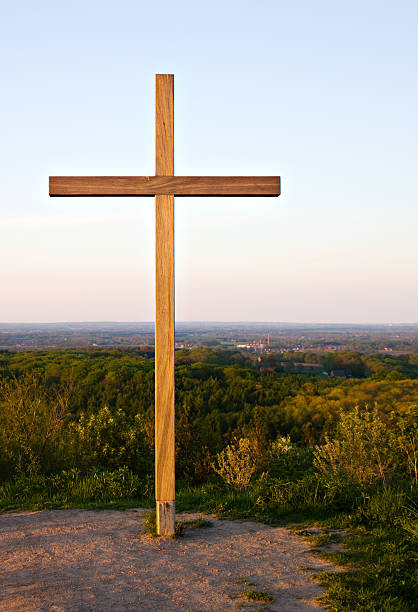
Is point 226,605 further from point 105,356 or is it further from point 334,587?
point 105,356

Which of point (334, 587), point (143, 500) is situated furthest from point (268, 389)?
point (334, 587)

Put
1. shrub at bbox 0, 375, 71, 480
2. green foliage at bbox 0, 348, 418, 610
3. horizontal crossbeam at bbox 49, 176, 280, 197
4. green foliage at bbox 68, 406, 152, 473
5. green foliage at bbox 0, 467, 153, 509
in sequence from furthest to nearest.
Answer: green foliage at bbox 68, 406, 152, 473, shrub at bbox 0, 375, 71, 480, green foliage at bbox 0, 467, 153, 509, horizontal crossbeam at bbox 49, 176, 280, 197, green foliage at bbox 0, 348, 418, 610

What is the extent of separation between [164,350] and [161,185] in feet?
5.23

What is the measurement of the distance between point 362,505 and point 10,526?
3778 mm

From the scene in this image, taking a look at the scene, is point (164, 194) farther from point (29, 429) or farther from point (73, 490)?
point (29, 429)

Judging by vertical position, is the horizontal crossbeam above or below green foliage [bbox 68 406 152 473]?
above

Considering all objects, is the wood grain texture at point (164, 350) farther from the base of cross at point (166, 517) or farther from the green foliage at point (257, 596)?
the green foliage at point (257, 596)

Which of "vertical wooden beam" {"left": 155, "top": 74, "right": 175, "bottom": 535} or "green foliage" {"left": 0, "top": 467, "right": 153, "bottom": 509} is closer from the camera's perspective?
"vertical wooden beam" {"left": 155, "top": 74, "right": 175, "bottom": 535}

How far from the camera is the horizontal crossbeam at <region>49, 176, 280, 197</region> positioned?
5070 millimetres

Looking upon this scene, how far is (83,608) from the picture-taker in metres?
3.62

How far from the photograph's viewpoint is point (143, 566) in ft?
14.3

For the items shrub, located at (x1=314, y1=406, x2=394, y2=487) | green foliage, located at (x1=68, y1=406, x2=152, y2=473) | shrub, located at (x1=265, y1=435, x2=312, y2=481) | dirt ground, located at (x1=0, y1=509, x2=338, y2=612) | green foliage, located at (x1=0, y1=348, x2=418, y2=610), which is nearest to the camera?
dirt ground, located at (x1=0, y1=509, x2=338, y2=612)

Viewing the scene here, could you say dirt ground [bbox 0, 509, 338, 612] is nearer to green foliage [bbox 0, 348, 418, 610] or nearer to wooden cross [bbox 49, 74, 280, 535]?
green foliage [bbox 0, 348, 418, 610]

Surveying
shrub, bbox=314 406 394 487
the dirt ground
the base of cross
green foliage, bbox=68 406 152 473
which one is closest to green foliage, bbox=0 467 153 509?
the dirt ground
